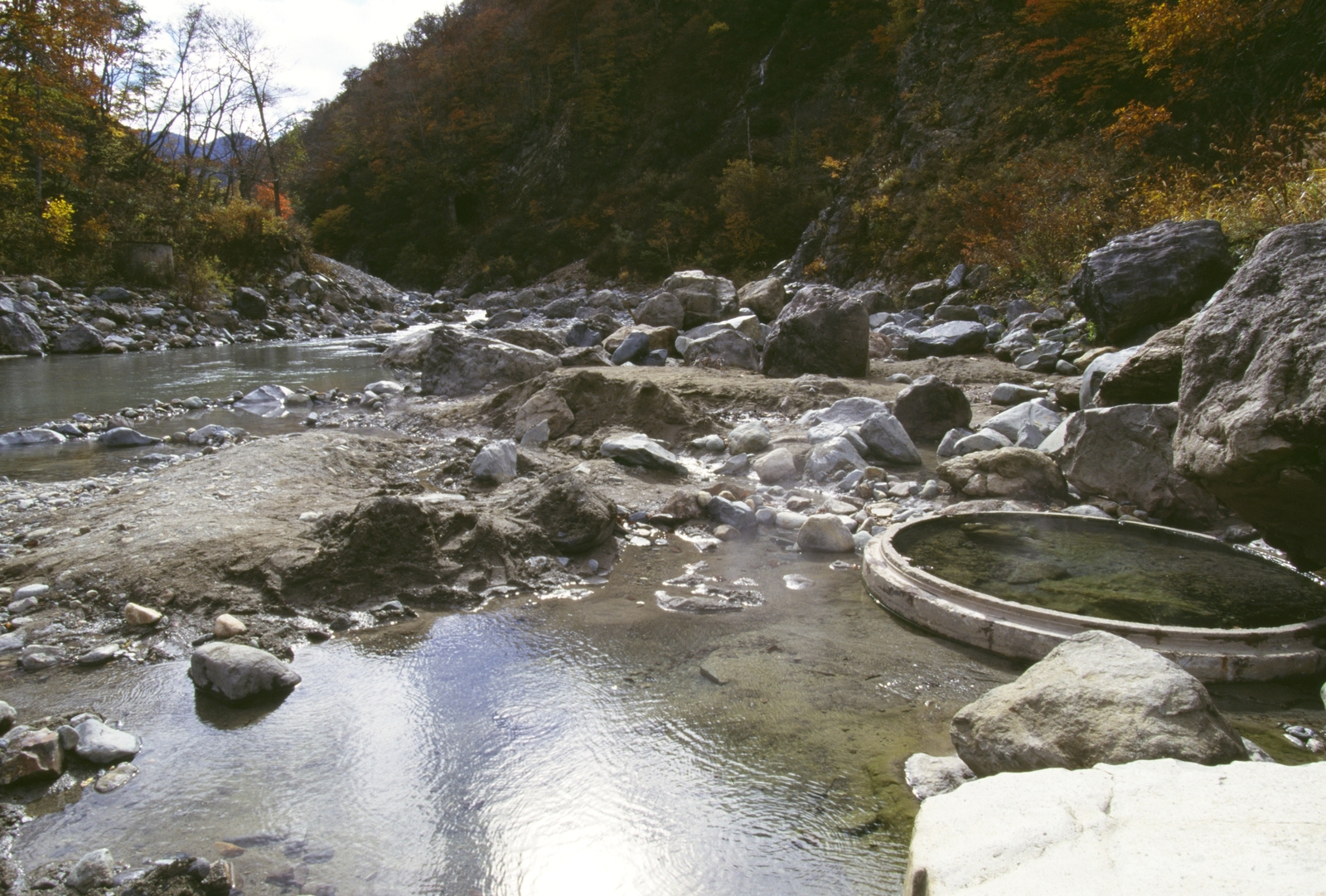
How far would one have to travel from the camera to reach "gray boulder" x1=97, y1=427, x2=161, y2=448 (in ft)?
23.2

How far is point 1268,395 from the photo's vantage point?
8.81ft

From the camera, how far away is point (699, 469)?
596 centimetres

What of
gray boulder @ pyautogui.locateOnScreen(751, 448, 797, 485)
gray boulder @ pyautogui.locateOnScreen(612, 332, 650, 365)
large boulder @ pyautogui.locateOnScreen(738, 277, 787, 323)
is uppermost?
large boulder @ pyautogui.locateOnScreen(738, 277, 787, 323)

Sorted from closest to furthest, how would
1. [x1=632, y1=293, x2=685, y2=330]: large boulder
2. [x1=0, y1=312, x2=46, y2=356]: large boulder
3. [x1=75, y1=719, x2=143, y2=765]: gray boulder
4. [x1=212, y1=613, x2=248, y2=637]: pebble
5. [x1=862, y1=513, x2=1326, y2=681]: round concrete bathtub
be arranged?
[x1=75, y1=719, x2=143, y2=765]: gray boulder, [x1=862, y1=513, x2=1326, y2=681]: round concrete bathtub, [x1=212, y1=613, x2=248, y2=637]: pebble, [x1=632, y1=293, x2=685, y2=330]: large boulder, [x1=0, y1=312, x2=46, y2=356]: large boulder

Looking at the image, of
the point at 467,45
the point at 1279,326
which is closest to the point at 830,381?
the point at 1279,326

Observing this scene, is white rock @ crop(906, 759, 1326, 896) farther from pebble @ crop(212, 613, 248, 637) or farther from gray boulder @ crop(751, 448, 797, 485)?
gray boulder @ crop(751, 448, 797, 485)

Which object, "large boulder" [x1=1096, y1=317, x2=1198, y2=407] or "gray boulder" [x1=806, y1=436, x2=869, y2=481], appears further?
"gray boulder" [x1=806, y1=436, x2=869, y2=481]

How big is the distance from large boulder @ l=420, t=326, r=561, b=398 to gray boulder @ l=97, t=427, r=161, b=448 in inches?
131

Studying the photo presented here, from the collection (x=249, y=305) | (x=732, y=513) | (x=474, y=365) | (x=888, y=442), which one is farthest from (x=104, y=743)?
(x=249, y=305)

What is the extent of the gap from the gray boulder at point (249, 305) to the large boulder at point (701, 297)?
12666 millimetres

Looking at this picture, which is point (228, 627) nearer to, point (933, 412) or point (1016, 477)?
point (1016, 477)

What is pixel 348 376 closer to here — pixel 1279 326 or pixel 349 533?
pixel 349 533

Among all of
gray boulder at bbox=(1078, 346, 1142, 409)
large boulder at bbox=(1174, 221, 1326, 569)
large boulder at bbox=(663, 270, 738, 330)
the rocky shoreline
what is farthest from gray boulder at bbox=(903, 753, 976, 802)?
large boulder at bbox=(663, 270, 738, 330)

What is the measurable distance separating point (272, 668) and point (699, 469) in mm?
3697
